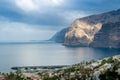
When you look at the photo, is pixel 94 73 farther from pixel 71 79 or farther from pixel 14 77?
pixel 14 77

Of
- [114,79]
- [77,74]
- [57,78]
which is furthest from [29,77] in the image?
[114,79]

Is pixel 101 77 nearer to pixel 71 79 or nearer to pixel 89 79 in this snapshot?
pixel 89 79

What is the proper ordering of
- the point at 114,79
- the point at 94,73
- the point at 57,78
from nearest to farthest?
1. the point at 114,79
2. the point at 94,73
3. the point at 57,78

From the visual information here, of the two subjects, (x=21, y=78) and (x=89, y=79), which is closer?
(x=89, y=79)

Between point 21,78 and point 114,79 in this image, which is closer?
point 114,79

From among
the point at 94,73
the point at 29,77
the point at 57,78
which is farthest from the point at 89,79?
the point at 29,77

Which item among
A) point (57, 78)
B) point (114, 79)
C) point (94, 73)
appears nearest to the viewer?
point (114, 79)

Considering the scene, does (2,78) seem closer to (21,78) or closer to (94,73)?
(21,78)
